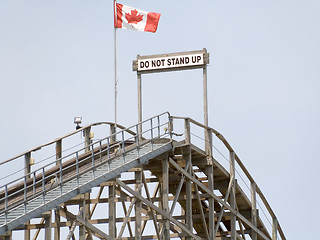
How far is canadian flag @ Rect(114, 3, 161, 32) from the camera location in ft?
151

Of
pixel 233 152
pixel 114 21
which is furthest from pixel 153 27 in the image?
pixel 233 152

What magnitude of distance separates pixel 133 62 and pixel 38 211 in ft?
39.3

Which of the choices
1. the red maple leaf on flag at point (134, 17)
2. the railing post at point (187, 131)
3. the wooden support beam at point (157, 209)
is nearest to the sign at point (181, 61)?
the red maple leaf on flag at point (134, 17)

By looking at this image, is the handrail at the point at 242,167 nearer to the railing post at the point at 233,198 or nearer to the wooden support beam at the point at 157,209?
the railing post at the point at 233,198

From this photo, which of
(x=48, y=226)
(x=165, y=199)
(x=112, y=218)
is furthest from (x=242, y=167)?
(x=48, y=226)

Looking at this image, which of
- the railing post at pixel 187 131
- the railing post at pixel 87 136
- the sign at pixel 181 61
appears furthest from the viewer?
the sign at pixel 181 61

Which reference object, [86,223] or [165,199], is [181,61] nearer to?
[165,199]

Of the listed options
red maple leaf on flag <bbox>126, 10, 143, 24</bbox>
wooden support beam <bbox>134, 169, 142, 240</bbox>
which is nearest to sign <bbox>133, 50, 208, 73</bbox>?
red maple leaf on flag <bbox>126, 10, 143, 24</bbox>

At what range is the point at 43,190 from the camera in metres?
35.9

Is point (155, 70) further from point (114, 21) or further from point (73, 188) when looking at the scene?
point (73, 188)

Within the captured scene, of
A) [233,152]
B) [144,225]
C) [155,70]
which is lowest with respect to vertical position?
[144,225]

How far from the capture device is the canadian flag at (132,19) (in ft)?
151

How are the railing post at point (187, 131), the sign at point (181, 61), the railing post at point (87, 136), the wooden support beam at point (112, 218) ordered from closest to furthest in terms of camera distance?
the wooden support beam at point (112, 218) < the railing post at point (87, 136) < the railing post at point (187, 131) < the sign at point (181, 61)

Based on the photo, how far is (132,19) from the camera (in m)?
46.2
